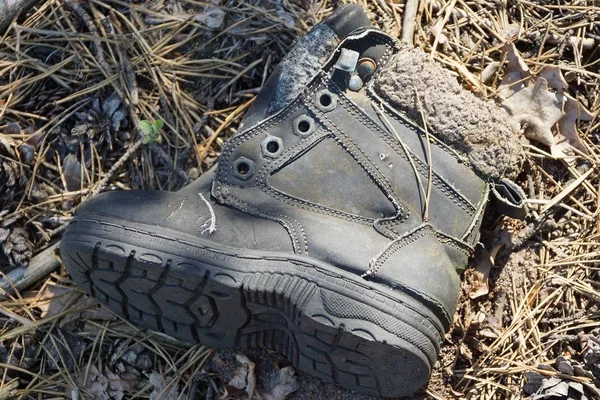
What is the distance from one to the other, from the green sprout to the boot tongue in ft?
1.43

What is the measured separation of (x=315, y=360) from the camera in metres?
2.26

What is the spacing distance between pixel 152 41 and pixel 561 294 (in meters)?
1.86

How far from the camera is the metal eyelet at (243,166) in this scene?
2.30 m

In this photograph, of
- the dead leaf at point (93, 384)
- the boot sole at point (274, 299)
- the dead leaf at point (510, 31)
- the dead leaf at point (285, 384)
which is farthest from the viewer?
the dead leaf at point (510, 31)

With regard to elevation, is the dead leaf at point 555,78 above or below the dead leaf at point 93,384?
above

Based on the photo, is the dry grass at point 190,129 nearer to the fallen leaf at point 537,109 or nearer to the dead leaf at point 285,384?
the fallen leaf at point 537,109

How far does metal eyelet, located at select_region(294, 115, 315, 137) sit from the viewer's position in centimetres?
228

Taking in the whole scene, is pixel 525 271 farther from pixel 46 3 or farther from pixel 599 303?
pixel 46 3

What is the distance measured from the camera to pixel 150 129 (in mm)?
2635

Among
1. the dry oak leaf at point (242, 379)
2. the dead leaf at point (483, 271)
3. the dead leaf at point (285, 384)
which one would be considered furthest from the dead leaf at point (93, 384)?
the dead leaf at point (483, 271)

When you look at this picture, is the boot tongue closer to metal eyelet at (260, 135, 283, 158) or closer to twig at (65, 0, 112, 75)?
metal eyelet at (260, 135, 283, 158)

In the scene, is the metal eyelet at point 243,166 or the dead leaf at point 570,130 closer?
the metal eyelet at point 243,166

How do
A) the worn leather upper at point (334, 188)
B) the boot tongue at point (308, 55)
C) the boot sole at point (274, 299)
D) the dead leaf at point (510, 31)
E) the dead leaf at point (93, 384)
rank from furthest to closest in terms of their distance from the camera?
the dead leaf at point (510, 31), the dead leaf at point (93, 384), the boot tongue at point (308, 55), the worn leather upper at point (334, 188), the boot sole at point (274, 299)

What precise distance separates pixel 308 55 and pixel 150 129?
71cm
